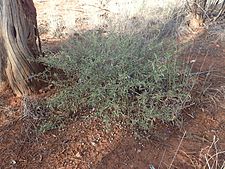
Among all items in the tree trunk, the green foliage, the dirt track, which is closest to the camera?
the dirt track

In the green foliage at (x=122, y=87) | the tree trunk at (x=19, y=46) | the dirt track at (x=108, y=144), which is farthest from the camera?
the tree trunk at (x=19, y=46)

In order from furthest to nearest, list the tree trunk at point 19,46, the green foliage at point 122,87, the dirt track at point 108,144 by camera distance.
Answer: the tree trunk at point 19,46 < the green foliage at point 122,87 < the dirt track at point 108,144

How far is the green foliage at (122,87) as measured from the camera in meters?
2.47

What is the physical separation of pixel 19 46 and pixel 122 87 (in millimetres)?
898

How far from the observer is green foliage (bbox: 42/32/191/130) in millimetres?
2475

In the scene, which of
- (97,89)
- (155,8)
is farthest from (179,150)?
(155,8)

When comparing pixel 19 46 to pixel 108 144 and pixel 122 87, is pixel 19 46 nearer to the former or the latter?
pixel 122 87

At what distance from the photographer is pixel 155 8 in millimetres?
4457

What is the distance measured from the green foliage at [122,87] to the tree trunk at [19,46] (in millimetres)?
206

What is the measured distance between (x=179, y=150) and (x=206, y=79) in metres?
0.96

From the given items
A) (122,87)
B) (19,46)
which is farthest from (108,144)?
(19,46)

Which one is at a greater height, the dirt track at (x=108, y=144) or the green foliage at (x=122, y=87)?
the green foliage at (x=122, y=87)

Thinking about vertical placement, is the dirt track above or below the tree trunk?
below

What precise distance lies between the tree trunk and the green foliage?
206mm
